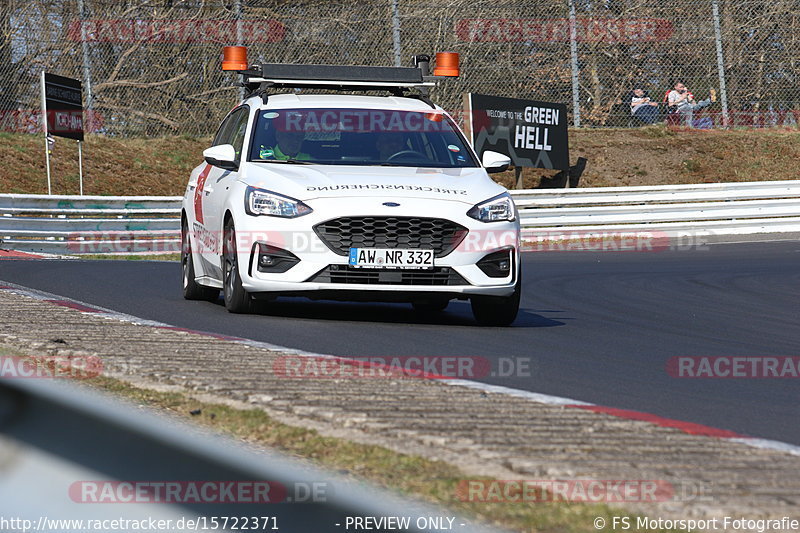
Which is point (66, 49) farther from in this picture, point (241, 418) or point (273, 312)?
point (241, 418)

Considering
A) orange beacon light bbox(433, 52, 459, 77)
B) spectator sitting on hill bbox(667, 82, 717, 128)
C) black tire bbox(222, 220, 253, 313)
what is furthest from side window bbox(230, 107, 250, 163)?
spectator sitting on hill bbox(667, 82, 717, 128)

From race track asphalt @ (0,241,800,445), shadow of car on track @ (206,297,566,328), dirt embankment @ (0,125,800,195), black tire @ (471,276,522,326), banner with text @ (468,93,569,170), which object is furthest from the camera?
dirt embankment @ (0,125,800,195)

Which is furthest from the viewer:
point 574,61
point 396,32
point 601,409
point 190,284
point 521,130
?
point 521,130

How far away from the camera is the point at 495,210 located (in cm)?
906

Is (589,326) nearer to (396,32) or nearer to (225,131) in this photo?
(225,131)

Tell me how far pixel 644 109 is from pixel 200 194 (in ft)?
57.2

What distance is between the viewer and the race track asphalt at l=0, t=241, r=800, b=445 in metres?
6.29

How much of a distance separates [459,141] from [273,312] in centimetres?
204

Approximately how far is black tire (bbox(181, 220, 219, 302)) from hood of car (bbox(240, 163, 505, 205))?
1.63 metres

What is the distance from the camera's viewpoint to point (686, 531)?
328cm

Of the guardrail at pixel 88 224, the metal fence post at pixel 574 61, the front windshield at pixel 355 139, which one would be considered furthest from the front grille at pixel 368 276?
the metal fence post at pixel 574 61

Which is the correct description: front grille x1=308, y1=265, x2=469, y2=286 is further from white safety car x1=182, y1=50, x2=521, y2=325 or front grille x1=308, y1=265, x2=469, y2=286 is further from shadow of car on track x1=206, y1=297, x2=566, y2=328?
shadow of car on track x1=206, y1=297, x2=566, y2=328

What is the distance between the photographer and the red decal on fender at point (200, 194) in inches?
413

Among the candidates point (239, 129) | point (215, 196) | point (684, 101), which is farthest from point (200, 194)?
point (684, 101)
